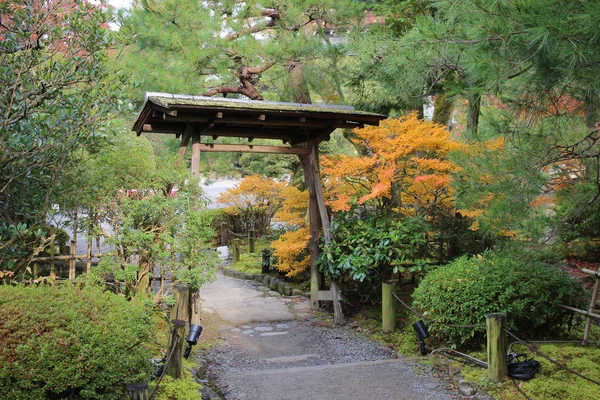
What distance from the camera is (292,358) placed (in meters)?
5.84

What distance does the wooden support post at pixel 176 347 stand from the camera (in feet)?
12.9

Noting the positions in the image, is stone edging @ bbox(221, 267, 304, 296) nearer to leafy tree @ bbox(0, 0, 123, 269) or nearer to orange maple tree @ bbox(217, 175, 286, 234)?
orange maple tree @ bbox(217, 175, 286, 234)

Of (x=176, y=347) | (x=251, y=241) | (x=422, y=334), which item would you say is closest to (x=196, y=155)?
(x=176, y=347)

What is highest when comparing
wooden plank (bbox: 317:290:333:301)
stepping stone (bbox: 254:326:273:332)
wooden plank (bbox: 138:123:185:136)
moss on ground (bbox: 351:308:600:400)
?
wooden plank (bbox: 138:123:185:136)

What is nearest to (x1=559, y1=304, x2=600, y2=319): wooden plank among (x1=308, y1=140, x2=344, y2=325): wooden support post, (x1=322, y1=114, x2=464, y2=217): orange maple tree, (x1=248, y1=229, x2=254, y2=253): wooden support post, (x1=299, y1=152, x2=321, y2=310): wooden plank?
(x1=322, y1=114, x2=464, y2=217): orange maple tree

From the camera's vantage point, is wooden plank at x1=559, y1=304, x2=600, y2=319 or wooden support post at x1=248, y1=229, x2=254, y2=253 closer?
wooden plank at x1=559, y1=304, x2=600, y2=319

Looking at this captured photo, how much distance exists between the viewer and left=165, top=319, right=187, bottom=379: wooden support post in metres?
3.93

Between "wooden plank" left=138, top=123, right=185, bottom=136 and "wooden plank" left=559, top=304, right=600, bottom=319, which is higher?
"wooden plank" left=138, top=123, right=185, bottom=136

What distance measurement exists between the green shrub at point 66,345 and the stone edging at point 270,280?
581cm

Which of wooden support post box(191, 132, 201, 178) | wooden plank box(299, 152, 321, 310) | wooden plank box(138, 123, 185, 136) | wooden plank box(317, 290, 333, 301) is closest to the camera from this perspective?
wooden support post box(191, 132, 201, 178)

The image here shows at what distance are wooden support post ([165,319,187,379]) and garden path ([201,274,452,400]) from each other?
34 cm

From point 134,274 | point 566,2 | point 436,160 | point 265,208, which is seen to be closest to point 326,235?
point 436,160

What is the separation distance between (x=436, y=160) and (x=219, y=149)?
305 centimetres

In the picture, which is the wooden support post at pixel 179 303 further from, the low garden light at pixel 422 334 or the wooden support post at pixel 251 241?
the wooden support post at pixel 251 241
